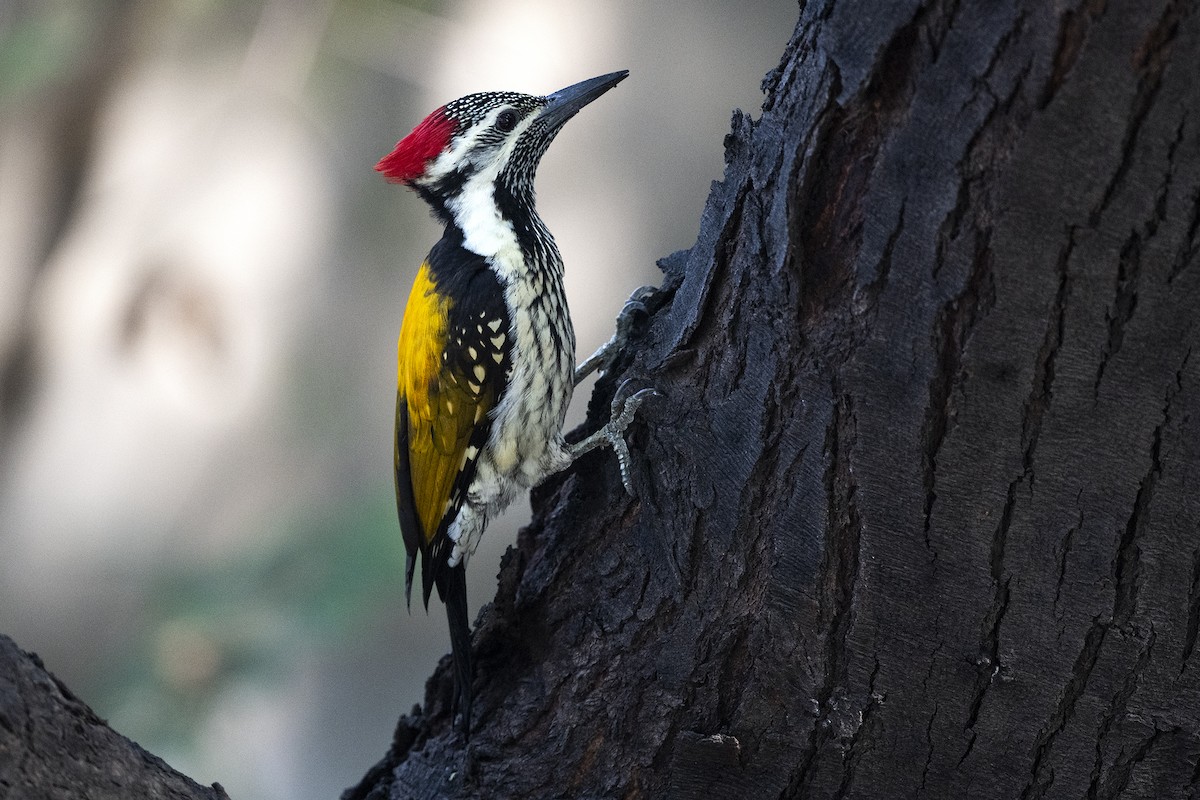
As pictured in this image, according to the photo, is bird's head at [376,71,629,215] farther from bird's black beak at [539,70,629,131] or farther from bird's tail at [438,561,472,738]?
bird's tail at [438,561,472,738]

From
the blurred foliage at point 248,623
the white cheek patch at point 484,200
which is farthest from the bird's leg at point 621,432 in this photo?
the blurred foliage at point 248,623

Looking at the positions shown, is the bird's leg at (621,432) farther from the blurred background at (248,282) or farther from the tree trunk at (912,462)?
the blurred background at (248,282)

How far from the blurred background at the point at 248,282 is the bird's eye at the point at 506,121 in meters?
1.73

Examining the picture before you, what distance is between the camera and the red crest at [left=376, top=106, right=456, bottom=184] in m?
2.84

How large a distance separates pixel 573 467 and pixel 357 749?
10.7ft

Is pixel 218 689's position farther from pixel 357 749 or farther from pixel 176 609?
pixel 357 749

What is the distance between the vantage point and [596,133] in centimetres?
474

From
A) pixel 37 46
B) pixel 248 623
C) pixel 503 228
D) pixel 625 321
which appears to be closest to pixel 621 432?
pixel 625 321

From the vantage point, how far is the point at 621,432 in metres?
2.15

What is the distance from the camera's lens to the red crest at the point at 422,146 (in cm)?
284

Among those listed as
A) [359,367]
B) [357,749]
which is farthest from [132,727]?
[359,367]

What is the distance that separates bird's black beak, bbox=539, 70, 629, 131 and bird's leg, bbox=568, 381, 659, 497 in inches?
41.4

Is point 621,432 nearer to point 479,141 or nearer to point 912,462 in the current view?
point 912,462

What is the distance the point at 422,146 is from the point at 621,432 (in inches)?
45.2
